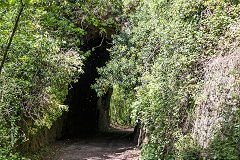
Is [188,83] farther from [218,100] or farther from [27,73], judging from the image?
[27,73]

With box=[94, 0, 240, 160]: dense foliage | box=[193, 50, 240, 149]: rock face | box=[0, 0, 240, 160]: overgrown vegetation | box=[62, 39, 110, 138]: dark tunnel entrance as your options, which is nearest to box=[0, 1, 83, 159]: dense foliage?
box=[0, 0, 240, 160]: overgrown vegetation

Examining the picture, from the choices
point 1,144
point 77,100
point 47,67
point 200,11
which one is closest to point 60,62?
point 47,67

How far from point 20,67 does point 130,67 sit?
3836mm

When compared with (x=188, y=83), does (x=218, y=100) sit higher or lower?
lower

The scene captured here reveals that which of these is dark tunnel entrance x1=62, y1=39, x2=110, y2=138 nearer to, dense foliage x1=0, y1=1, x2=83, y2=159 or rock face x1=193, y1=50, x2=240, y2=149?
dense foliage x1=0, y1=1, x2=83, y2=159

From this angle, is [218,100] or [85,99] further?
[85,99]

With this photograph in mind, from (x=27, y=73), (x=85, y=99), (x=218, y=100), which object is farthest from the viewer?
(x=85, y=99)

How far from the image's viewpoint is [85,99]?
1332 centimetres

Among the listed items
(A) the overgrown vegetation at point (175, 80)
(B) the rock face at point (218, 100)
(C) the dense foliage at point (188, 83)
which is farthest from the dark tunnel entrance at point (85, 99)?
(B) the rock face at point (218, 100)

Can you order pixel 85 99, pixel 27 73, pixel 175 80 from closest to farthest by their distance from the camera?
pixel 175 80 < pixel 27 73 < pixel 85 99

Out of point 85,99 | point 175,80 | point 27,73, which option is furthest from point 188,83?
point 85,99

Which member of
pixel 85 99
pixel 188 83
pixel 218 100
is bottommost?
pixel 218 100

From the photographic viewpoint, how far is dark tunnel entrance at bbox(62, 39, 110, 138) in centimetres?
1162

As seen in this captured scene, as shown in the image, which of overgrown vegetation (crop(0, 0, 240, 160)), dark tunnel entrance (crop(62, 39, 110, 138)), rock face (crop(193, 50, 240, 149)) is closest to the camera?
rock face (crop(193, 50, 240, 149))
